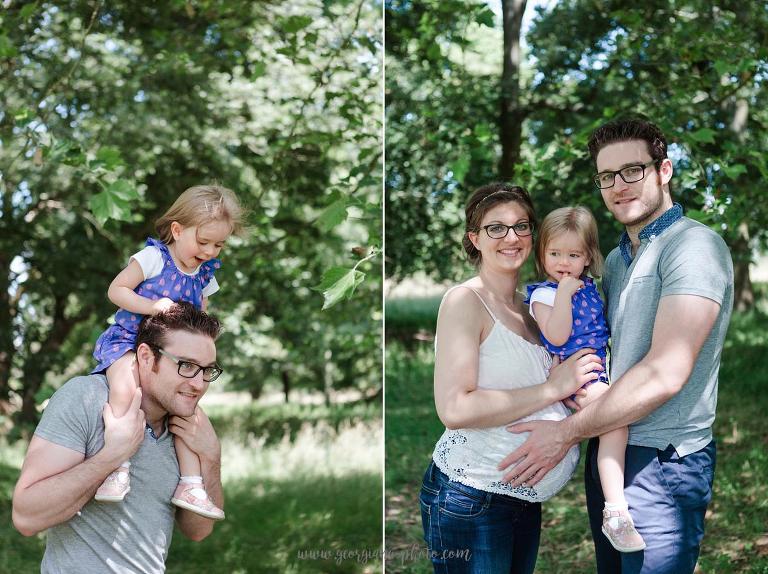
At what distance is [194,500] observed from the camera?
2.34 meters

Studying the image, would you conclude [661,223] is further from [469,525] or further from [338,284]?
[338,284]

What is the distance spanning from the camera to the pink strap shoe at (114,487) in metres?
2.17

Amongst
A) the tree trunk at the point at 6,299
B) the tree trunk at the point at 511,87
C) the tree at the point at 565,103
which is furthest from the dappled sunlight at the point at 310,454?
the tree trunk at the point at 511,87

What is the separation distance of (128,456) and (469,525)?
0.93 metres

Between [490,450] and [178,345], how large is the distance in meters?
0.90

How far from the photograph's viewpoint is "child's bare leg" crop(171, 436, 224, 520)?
234 cm

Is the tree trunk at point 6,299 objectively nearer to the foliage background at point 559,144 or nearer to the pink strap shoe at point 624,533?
the foliage background at point 559,144

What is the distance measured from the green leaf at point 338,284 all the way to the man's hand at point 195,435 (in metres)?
0.94

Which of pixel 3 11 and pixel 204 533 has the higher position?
pixel 3 11

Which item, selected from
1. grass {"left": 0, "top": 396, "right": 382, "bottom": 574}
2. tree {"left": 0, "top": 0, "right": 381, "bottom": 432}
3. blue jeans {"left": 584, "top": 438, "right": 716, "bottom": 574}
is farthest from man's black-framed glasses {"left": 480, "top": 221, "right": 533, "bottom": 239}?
grass {"left": 0, "top": 396, "right": 382, "bottom": 574}

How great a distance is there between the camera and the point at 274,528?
21.6 feet

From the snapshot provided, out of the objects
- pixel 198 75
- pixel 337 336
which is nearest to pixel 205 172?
pixel 198 75

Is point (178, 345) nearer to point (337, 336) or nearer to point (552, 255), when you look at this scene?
point (552, 255)

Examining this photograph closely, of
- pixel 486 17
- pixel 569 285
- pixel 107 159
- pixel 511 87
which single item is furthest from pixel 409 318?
pixel 569 285
